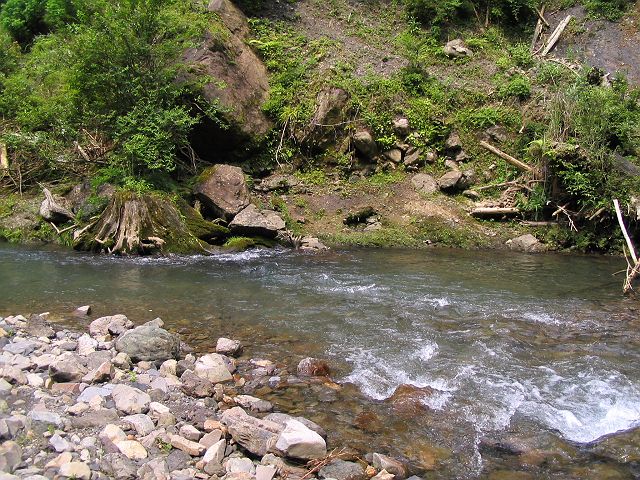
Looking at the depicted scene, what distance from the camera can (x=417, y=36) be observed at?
2311 centimetres

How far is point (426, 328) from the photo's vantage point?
7.59m

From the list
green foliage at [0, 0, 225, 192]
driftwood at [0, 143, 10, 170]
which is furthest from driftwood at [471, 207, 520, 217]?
driftwood at [0, 143, 10, 170]

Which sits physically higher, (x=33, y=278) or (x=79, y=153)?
(x=79, y=153)

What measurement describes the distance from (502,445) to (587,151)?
11884 mm

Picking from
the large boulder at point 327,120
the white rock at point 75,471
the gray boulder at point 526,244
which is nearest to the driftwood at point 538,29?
the large boulder at point 327,120

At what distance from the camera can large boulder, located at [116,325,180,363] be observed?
19.7 ft

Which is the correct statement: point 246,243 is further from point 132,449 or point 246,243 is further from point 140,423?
point 132,449

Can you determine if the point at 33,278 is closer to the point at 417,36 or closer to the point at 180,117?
the point at 180,117

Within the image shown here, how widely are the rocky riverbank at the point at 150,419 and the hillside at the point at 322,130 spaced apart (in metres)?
7.09

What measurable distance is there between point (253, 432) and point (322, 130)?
1431 cm

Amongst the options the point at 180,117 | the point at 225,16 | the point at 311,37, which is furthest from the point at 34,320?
the point at 311,37

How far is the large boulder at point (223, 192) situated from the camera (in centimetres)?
1383

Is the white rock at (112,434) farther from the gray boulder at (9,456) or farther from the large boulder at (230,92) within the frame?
the large boulder at (230,92)

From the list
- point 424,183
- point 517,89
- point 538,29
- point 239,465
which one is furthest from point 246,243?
point 538,29
